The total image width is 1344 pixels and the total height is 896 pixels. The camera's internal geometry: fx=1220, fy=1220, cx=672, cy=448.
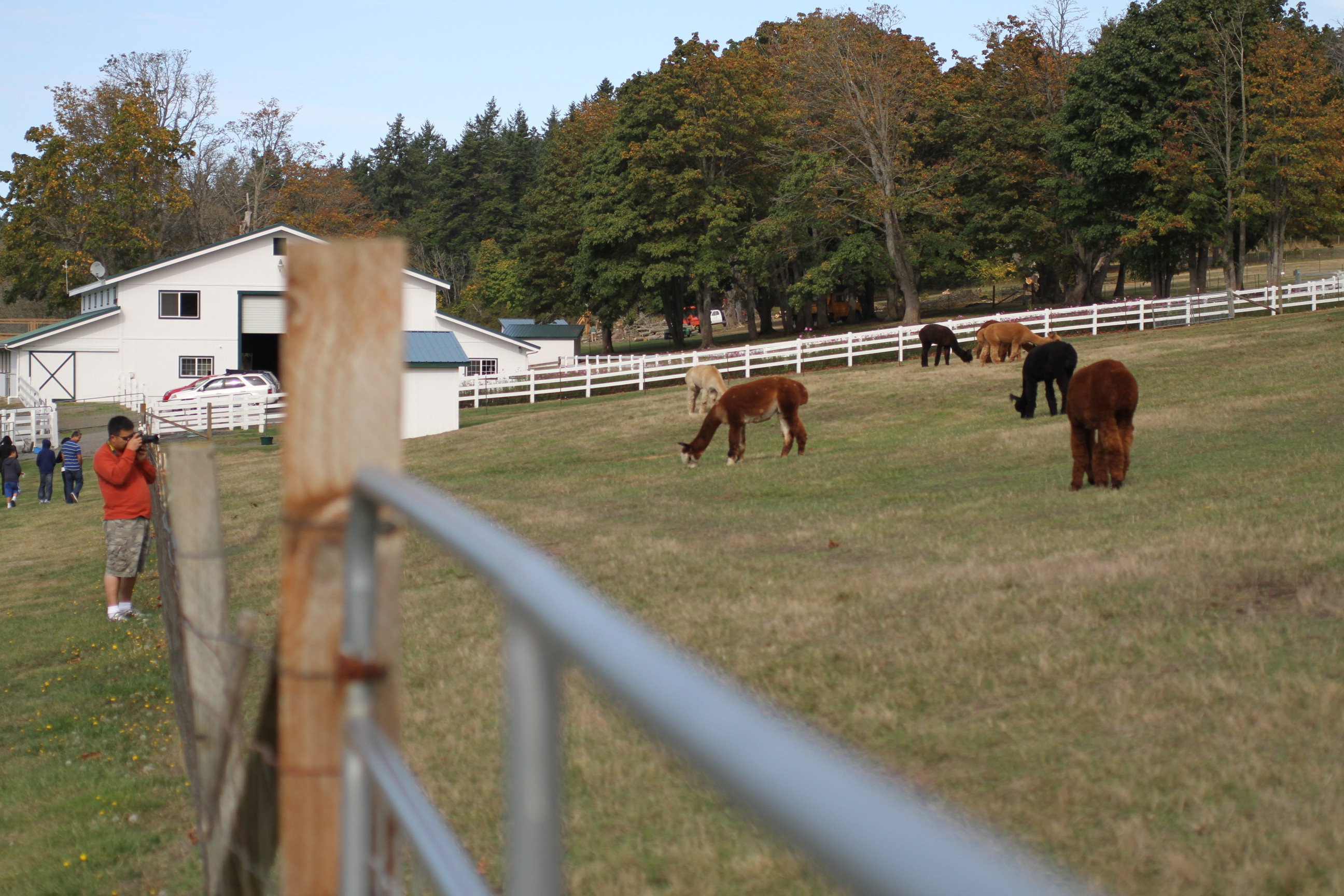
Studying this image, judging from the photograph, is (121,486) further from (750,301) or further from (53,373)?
(750,301)

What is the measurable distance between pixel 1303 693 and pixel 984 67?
55326mm

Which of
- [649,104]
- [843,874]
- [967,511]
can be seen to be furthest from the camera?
[649,104]

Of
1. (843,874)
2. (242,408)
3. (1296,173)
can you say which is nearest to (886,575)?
(843,874)

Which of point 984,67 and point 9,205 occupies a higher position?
point 984,67

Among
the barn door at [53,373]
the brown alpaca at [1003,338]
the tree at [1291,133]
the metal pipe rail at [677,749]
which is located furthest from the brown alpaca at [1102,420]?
the barn door at [53,373]

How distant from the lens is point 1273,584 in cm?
716

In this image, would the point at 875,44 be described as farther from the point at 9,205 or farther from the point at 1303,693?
the point at 1303,693

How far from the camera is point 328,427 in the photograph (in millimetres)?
2213

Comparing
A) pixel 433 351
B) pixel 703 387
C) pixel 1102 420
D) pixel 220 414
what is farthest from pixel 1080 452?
pixel 220 414

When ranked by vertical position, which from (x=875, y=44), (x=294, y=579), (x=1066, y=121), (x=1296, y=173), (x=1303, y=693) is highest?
(x=875, y=44)

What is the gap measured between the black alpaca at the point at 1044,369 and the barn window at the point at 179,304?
115 feet

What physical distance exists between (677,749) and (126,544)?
12.0 m

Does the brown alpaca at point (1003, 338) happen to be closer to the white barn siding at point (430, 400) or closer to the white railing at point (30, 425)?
the white barn siding at point (430, 400)

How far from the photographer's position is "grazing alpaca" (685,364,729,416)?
25.8 m
